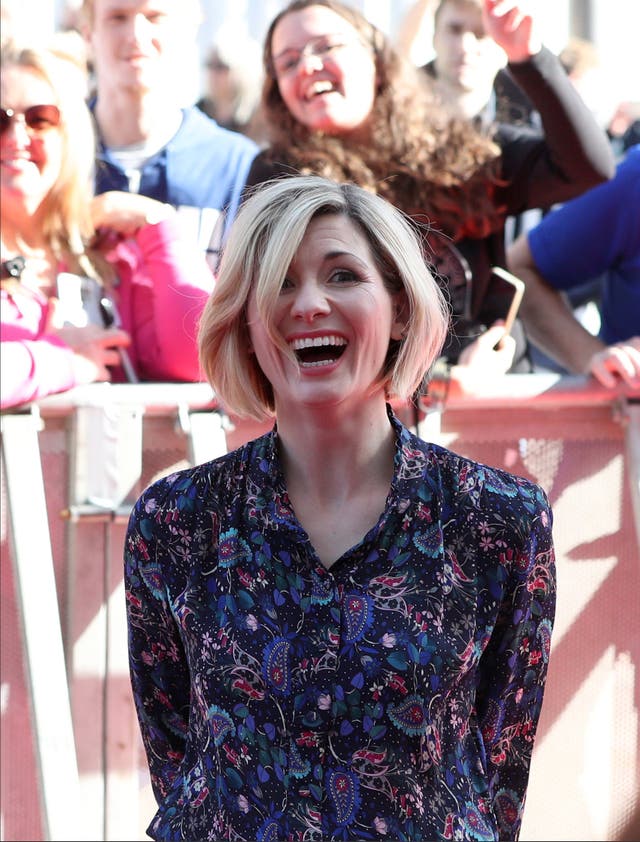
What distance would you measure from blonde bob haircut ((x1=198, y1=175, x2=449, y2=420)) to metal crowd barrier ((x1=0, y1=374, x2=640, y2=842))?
0.85 m

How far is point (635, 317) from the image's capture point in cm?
317

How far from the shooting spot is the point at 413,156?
3160mm

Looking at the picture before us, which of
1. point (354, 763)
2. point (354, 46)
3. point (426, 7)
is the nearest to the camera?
point (354, 763)

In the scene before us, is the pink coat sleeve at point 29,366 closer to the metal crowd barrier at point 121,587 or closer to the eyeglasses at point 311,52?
the metal crowd barrier at point 121,587

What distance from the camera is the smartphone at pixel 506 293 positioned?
10.0ft

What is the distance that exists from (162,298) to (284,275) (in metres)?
1.30

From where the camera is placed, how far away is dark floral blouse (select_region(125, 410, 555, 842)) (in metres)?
1.54

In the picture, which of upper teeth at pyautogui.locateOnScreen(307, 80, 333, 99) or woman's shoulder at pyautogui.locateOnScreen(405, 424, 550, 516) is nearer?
woman's shoulder at pyautogui.locateOnScreen(405, 424, 550, 516)

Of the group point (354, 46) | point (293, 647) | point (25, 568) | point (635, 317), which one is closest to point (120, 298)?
point (25, 568)

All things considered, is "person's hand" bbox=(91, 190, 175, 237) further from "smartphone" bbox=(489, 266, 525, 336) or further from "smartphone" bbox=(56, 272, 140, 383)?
"smartphone" bbox=(489, 266, 525, 336)

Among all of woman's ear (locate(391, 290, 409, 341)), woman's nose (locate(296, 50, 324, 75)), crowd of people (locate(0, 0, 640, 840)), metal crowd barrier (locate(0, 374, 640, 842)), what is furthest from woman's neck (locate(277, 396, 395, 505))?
woman's nose (locate(296, 50, 324, 75))

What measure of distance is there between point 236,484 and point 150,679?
1.19ft

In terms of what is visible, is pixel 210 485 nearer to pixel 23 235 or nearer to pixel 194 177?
pixel 23 235

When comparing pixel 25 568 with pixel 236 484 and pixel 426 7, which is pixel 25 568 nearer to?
pixel 236 484
